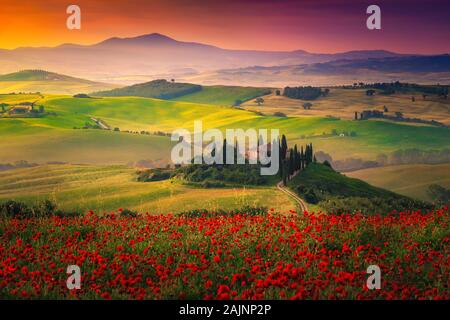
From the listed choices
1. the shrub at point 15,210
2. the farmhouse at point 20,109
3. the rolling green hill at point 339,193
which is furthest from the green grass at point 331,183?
the farmhouse at point 20,109

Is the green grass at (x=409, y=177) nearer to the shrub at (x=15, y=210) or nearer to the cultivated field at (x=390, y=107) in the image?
the cultivated field at (x=390, y=107)

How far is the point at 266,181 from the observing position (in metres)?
65.6

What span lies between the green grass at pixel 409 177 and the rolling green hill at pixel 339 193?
13591 millimetres

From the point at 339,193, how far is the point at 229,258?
2303 inches

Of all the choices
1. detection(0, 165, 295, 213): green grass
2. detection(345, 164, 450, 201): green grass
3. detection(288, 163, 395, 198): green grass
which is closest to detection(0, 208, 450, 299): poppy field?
detection(0, 165, 295, 213): green grass

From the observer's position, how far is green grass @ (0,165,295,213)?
53562 mm

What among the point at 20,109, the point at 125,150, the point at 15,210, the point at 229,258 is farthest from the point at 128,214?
the point at 20,109

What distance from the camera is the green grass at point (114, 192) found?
53.6 metres

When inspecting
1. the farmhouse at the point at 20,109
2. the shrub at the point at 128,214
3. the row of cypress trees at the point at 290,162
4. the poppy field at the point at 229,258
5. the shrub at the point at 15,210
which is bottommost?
the row of cypress trees at the point at 290,162

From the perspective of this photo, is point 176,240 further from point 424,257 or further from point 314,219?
point 424,257

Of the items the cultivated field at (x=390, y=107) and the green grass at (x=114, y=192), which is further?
the cultivated field at (x=390, y=107)

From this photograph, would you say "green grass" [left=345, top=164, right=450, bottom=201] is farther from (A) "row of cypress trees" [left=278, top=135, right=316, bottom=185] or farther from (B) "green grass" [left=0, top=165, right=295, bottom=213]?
(B) "green grass" [left=0, top=165, right=295, bottom=213]

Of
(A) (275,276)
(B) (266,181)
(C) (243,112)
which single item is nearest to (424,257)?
(A) (275,276)

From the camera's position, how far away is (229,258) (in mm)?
13023
